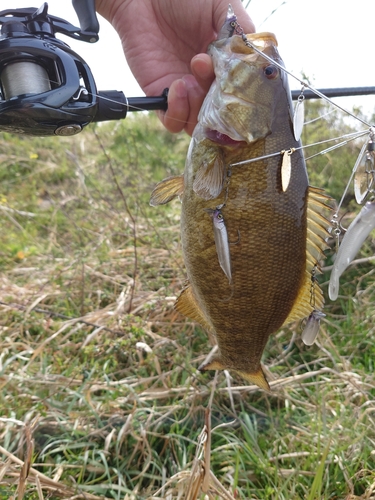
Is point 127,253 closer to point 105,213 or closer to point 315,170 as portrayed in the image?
point 105,213

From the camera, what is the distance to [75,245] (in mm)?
4074

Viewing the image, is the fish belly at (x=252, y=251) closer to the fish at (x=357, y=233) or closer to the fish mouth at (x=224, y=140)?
the fish mouth at (x=224, y=140)

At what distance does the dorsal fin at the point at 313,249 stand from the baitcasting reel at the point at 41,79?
839mm

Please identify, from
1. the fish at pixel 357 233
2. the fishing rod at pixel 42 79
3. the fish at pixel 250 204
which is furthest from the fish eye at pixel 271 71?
the fish at pixel 357 233

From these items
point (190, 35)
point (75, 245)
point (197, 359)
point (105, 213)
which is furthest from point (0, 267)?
point (190, 35)

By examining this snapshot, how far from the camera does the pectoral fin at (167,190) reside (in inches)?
66.7

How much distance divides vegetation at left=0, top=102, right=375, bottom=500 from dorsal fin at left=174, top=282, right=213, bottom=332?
380 millimetres

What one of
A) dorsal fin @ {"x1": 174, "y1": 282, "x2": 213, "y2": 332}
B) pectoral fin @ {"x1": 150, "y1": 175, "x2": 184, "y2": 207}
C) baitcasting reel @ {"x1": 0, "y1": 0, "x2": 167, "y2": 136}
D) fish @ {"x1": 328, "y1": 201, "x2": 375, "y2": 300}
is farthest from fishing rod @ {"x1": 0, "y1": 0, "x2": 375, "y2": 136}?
fish @ {"x1": 328, "y1": 201, "x2": 375, "y2": 300}

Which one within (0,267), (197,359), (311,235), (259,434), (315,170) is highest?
(311,235)

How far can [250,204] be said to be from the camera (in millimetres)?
1436

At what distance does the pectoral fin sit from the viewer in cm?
169

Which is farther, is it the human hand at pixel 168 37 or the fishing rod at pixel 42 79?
the human hand at pixel 168 37

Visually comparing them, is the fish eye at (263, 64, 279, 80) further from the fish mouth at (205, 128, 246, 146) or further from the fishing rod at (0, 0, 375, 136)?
the fishing rod at (0, 0, 375, 136)

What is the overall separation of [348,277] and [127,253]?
6.12 ft
